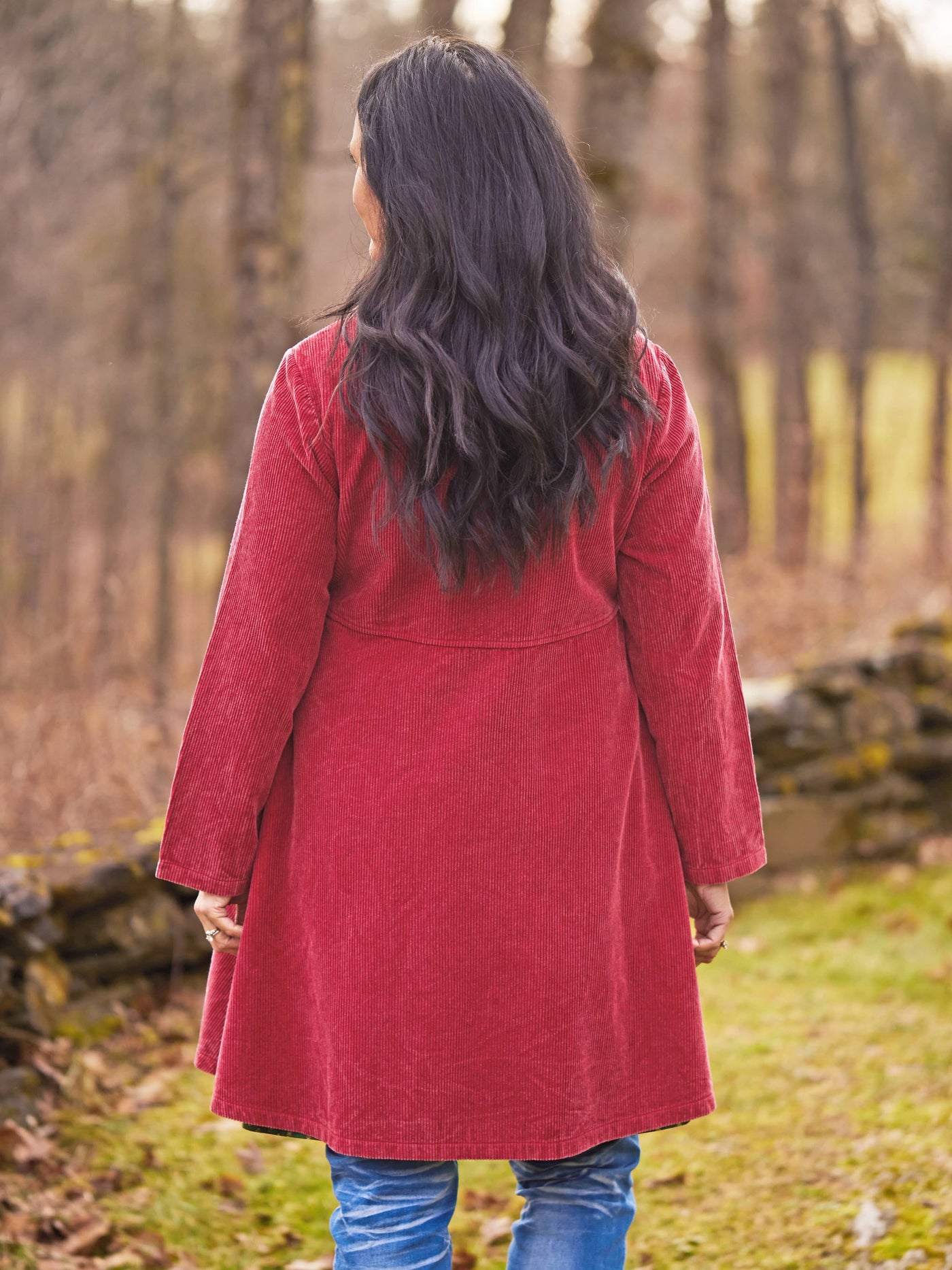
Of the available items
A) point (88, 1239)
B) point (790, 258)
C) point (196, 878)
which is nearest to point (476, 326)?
point (196, 878)

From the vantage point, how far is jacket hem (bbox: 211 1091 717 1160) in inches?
70.4

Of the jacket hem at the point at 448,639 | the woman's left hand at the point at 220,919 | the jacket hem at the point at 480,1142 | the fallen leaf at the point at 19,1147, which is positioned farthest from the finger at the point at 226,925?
the fallen leaf at the point at 19,1147

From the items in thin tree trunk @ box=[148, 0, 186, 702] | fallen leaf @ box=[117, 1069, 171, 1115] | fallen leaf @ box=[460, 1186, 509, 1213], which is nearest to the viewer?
fallen leaf @ box=[460, 1186, 509, 1213]

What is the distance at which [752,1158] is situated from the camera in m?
3.21

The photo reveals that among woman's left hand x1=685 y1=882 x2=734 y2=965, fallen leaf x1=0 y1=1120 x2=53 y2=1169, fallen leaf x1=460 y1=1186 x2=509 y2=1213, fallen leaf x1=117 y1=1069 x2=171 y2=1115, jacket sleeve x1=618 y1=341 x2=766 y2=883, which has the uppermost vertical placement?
jacket sleeve x1=618 y1=341 x2=766 y2=883

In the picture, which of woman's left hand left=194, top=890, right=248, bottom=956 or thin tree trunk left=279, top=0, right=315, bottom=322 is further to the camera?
thin tree trunk left=279, top=0, right=315, bottom=322

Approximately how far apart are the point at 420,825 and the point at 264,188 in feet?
16.6

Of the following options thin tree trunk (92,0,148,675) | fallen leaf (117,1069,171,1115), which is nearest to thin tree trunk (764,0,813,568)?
thin tree trunk (92,0,148,675)

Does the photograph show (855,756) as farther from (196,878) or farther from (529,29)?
(529,29)

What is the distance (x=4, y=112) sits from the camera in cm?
869

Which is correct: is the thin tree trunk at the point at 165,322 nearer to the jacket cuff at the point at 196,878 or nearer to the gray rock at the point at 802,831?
the gray rock at the point at 802,831

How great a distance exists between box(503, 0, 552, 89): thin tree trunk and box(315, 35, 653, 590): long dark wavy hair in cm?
642

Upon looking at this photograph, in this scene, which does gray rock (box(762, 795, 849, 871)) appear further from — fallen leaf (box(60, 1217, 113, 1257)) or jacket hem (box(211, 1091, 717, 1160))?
Answer: jacket hem (box(211, 1091, 717, 1160))

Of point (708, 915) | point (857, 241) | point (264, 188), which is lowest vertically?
point (708, 915)
